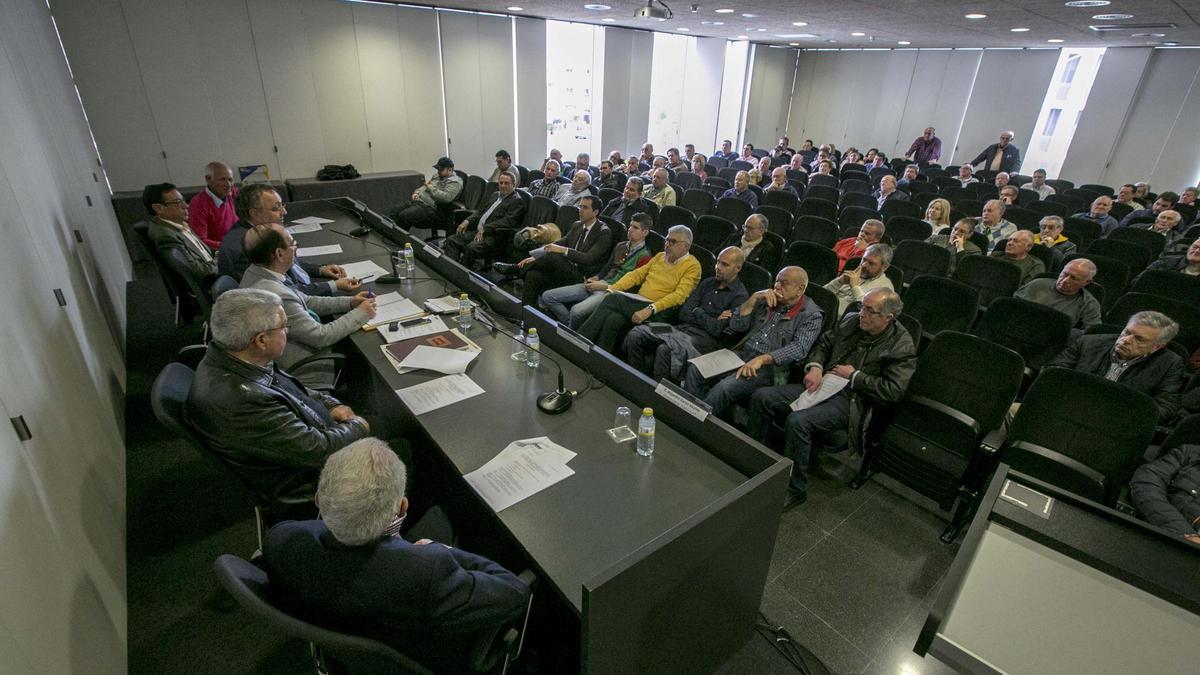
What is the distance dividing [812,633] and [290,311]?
286 centimetres

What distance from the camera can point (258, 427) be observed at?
1802 mm

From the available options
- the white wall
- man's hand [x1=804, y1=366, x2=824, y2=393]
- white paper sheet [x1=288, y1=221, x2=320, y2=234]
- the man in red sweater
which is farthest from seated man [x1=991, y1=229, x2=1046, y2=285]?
the man in red sweater

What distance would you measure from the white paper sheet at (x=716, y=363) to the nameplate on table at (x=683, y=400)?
38.5 inches

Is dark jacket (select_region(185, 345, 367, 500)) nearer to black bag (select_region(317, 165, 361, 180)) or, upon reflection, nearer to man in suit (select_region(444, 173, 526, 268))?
man in suit (select_region(444, 173, 526, 268))

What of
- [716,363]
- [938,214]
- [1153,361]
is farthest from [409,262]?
[938,214]

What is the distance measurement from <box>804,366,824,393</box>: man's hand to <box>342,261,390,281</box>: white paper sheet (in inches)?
116

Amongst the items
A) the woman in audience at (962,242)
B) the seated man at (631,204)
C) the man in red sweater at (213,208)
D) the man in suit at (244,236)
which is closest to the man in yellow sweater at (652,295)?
the man in suit at (244,236)

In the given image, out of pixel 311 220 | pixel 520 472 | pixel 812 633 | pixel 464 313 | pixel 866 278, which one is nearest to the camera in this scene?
pixel 520 472

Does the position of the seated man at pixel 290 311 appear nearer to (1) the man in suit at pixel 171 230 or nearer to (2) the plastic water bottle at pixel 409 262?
(2) the plastic water bottle at pixel 409 262

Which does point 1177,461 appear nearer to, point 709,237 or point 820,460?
point 820,460

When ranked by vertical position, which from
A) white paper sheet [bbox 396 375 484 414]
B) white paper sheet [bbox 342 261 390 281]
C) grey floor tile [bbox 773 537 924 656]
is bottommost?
grey floor tile [bbox 773 537 924 656]

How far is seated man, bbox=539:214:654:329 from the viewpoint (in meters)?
3.96

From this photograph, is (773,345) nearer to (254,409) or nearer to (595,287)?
(595,287)

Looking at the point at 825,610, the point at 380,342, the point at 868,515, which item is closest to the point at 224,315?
the point at 380,342
